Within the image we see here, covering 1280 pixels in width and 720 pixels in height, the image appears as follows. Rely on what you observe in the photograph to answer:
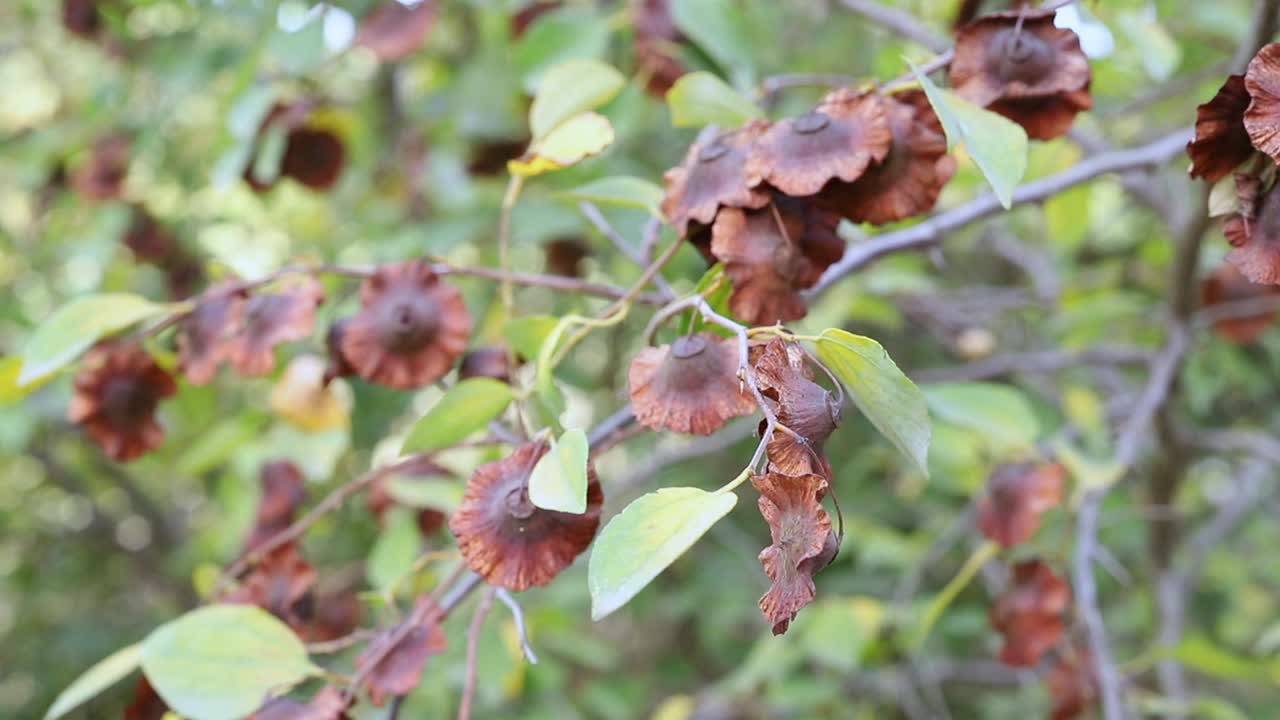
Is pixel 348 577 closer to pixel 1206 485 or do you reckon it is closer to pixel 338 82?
pixel 338 82

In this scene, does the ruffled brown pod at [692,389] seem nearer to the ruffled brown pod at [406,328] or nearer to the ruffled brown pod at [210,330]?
the ruffled brown pod at [406,328]

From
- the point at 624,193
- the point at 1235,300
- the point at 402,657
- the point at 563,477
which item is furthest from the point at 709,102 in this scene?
the point at 1235,300

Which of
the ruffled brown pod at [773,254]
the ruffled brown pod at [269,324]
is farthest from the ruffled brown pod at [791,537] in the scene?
the ruffled brown pod at [269,324]

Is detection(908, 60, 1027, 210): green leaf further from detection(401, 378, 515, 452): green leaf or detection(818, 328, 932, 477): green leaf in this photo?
detection(401, 378, 515, 452): green leaf

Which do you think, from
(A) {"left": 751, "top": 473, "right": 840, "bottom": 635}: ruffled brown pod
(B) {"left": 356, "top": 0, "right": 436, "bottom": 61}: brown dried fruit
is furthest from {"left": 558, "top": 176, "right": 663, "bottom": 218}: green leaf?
(B) {"left": 356, "top": 0, "right": 436, "bottom": 61}: brown dried fruit

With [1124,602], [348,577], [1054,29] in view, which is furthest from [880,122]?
[1124,602]

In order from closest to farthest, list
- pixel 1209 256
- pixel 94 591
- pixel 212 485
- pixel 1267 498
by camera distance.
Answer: pixel 1209 256 < pixel 1267 498 < pixel 212 485 < pixel 94 591

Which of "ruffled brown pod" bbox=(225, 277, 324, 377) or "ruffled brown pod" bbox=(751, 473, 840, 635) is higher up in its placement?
"ruffled brown pod" bbox=(751, 473, 840, 635)
